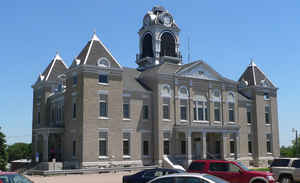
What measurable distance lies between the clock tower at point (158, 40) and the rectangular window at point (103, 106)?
44.8ft

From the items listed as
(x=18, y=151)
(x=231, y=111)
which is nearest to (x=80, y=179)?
(x=231, y=111)

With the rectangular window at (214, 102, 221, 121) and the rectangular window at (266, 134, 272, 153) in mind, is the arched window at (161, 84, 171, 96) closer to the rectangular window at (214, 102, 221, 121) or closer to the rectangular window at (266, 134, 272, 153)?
the rectangular window at (214, 102, 221, 121)

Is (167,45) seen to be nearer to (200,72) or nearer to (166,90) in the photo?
(200,72)

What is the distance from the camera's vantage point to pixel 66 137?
3969cm

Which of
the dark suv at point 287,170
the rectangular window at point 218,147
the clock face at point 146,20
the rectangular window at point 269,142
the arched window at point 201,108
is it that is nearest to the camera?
the dark suv at point 287,170

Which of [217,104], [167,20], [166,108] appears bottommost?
[166,108]

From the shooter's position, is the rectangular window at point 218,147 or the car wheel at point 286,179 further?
the rectangular window at point 218,147

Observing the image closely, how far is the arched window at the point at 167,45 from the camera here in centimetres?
5212

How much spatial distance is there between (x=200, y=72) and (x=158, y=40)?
28.9 feet

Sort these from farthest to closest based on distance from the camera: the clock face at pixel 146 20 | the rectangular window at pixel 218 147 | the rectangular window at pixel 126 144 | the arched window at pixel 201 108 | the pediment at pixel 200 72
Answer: the clock face at pixel 146 20
the rectangular window at pixel 218 147
the arched window at pixel 201 108
the pediment at pixel 200 72
the rectangular window at pixel 126 144

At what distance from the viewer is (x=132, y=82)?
4312 cm

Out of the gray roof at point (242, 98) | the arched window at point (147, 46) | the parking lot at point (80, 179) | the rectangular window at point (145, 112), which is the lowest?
the parking lot at point (80, 179)

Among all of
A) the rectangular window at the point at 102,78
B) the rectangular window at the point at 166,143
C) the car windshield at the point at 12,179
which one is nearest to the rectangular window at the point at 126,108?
the rectangular window at the point at 102,78

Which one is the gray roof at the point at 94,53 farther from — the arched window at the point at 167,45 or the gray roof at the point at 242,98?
the gray roof at the point at 242,98
